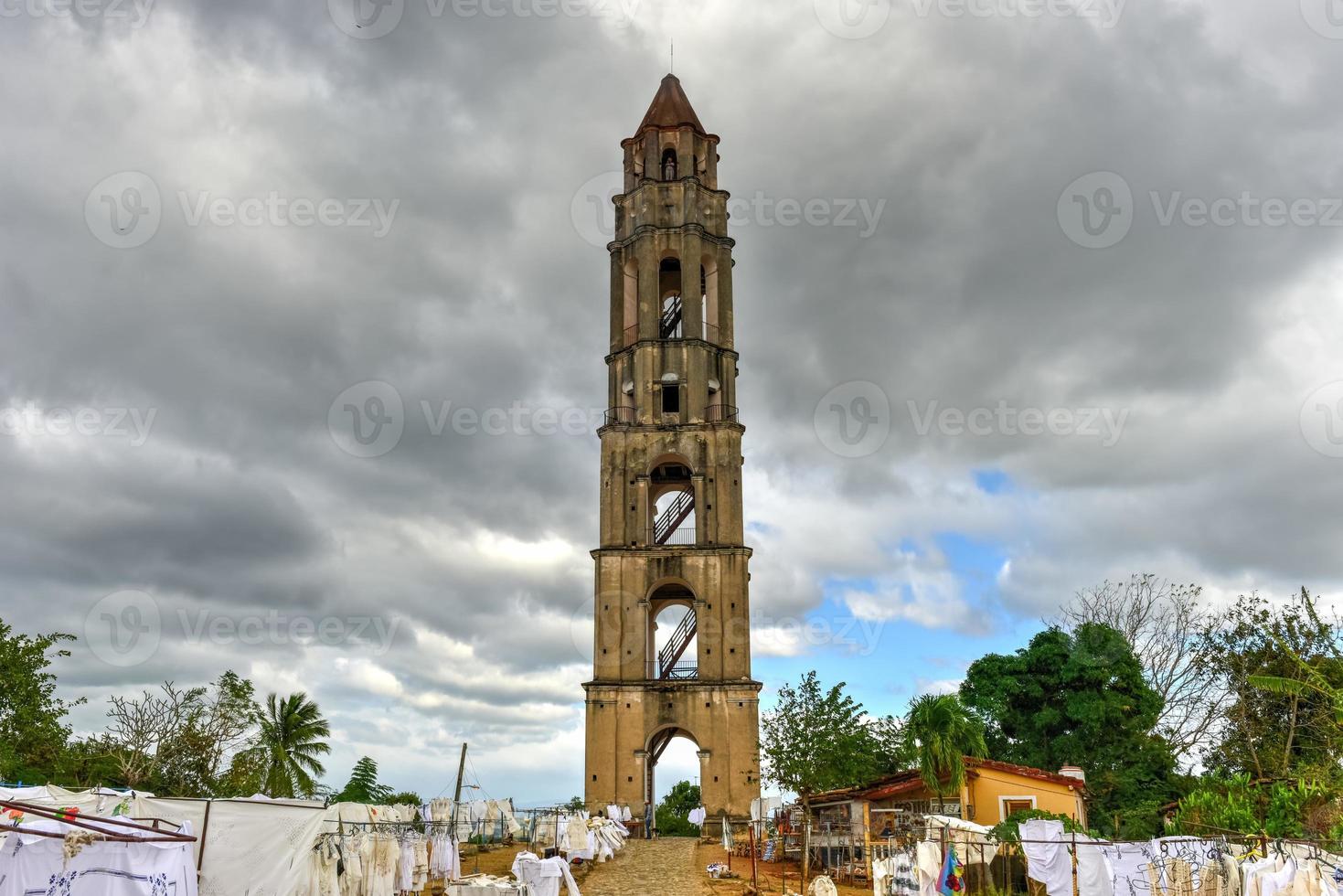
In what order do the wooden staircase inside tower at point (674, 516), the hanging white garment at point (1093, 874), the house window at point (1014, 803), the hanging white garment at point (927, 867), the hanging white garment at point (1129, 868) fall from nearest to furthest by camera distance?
1. the hanging white garment at point (1129, 868)
2. the hanging white garment at point (1093, 874)
3. the hanging white garment at point (927, 867)
4. the house window at point (1014, 803)
5. the wooden staircase inside tower at point (674, 516)

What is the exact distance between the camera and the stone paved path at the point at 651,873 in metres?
25.9

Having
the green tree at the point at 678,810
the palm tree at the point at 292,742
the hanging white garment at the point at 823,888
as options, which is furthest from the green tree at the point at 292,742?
Answer: the hanging white garment at the point at 823,888

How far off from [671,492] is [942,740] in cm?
2101

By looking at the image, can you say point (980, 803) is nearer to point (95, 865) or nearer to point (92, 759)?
point (95, 865)

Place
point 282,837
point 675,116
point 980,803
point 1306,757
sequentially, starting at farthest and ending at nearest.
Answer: point 675,116
point 1306,757
point 980,803
point 282,837

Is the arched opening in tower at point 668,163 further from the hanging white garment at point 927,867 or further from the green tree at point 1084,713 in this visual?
the hanging white garment at point 927,867

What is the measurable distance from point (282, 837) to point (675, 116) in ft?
138

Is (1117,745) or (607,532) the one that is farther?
(607,532)

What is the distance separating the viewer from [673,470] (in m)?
47.8

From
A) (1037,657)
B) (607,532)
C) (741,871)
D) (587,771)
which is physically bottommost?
(741,871)

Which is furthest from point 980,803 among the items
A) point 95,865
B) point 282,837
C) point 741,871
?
point 95,865

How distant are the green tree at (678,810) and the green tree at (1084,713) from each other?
1603 cm

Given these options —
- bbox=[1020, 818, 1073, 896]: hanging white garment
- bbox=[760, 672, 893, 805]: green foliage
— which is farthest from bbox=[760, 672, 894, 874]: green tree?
bbox=[1020, 818, 1073, 896]: hanging white garment

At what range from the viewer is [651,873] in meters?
29.6
